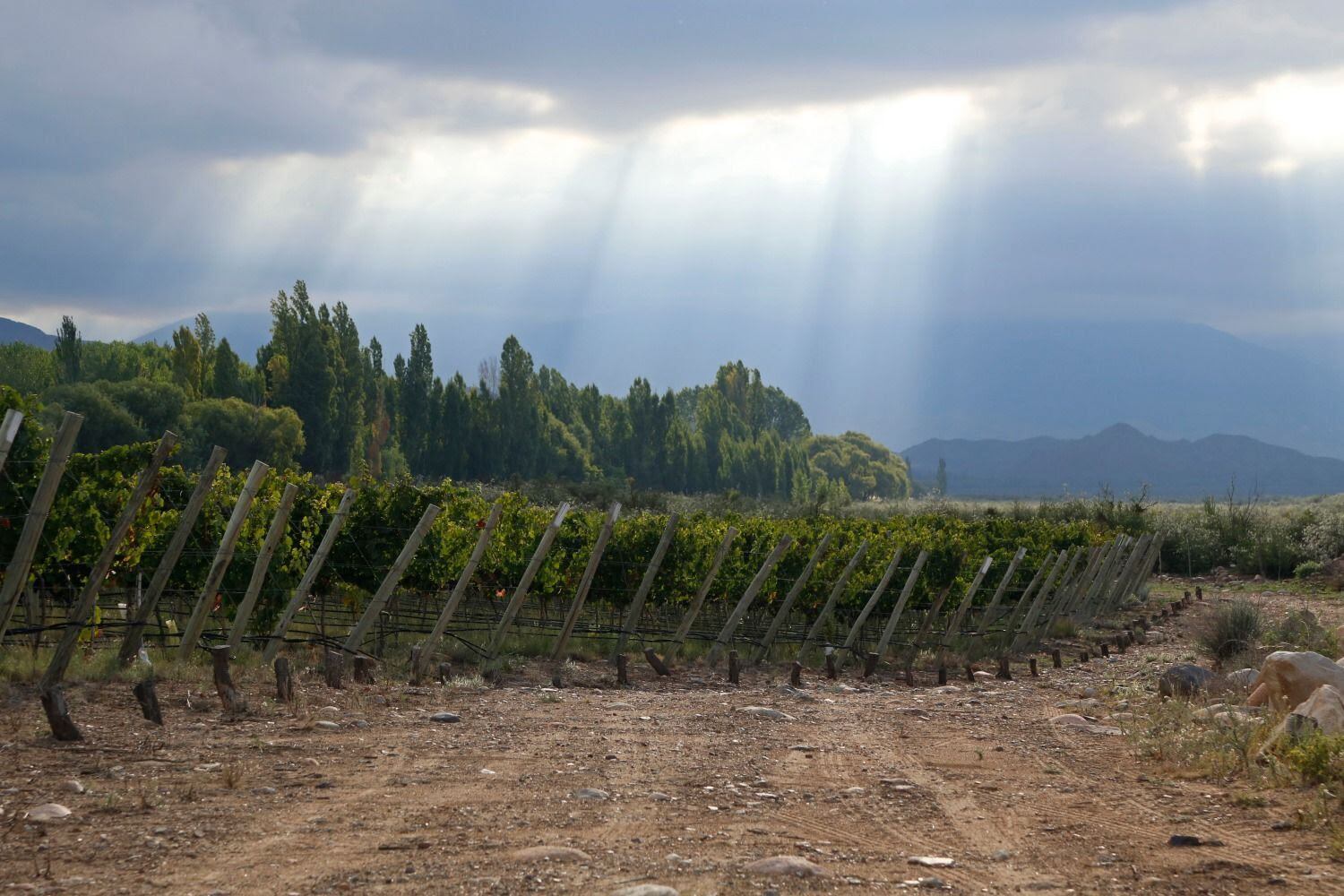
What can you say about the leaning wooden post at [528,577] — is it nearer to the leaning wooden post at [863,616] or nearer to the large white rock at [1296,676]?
the leaning wooden post at [863,616]

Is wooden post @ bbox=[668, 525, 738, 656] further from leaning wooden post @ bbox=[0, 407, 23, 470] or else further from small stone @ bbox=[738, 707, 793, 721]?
leaning wooden post @ bbox=[0, 407, 23, 470]

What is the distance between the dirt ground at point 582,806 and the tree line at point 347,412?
62050mm

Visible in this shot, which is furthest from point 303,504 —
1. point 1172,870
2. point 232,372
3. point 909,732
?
point 232,372

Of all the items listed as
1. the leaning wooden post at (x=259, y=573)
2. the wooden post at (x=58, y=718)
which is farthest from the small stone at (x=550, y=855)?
the leaning wooden post at (x=259, y=573)

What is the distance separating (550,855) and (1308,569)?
53.9 metres

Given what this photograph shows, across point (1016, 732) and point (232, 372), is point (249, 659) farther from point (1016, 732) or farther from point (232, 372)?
point (232, 372)

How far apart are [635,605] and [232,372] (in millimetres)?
79253

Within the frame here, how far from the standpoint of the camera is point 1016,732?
38.7 feet

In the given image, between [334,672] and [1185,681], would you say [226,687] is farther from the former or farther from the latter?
[1185,681]

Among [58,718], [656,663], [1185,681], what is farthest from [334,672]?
[1185,681]

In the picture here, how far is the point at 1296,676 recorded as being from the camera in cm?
1173

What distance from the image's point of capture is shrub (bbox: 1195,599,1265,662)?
22.4 metres

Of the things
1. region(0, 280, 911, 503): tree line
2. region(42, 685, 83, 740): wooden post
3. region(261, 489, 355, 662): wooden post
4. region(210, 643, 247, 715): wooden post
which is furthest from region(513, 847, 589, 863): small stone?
region(0, 280, 911, 503): tree line

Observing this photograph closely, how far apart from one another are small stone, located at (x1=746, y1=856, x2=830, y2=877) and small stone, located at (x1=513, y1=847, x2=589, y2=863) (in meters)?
0.81
